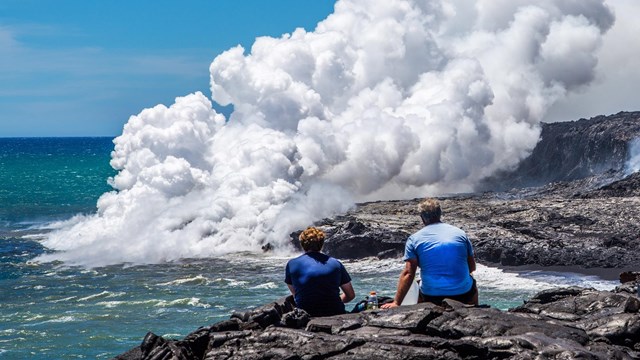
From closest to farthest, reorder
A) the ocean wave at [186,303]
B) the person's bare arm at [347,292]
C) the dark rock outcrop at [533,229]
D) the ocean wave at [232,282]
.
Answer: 1. the person's bare arm at [347,292]
2. the ocean wave at [186,303]
3. the ocean wave at [232,282]
4. the dark rock outcrop at [533,229]

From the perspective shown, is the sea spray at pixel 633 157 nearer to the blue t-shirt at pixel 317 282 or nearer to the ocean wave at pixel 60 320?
the ocean wave at pixel 60 320

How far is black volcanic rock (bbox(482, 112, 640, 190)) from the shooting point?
7519 centimetres

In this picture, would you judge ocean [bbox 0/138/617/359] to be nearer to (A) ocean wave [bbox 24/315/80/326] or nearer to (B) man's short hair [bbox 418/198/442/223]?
(A) ocean wave [bbox 24/315/80/326]

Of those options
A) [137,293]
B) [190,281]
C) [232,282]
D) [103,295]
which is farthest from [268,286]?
[103,295]

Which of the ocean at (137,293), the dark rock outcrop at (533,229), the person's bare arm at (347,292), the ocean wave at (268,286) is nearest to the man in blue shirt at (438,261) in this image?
the person's bare arm at (347,292)

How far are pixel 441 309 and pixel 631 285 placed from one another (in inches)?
227

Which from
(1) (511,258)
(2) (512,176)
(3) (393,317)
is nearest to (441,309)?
(3) (393,317)

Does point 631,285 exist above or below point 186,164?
below

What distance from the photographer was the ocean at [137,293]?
3272 centimetres

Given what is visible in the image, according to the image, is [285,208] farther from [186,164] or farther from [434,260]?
[434,260]

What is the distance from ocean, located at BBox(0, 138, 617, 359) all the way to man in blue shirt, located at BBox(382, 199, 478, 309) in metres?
17.1

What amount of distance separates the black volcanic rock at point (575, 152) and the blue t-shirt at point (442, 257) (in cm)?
5929

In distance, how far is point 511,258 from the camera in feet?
150

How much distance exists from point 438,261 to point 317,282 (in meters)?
1.72
